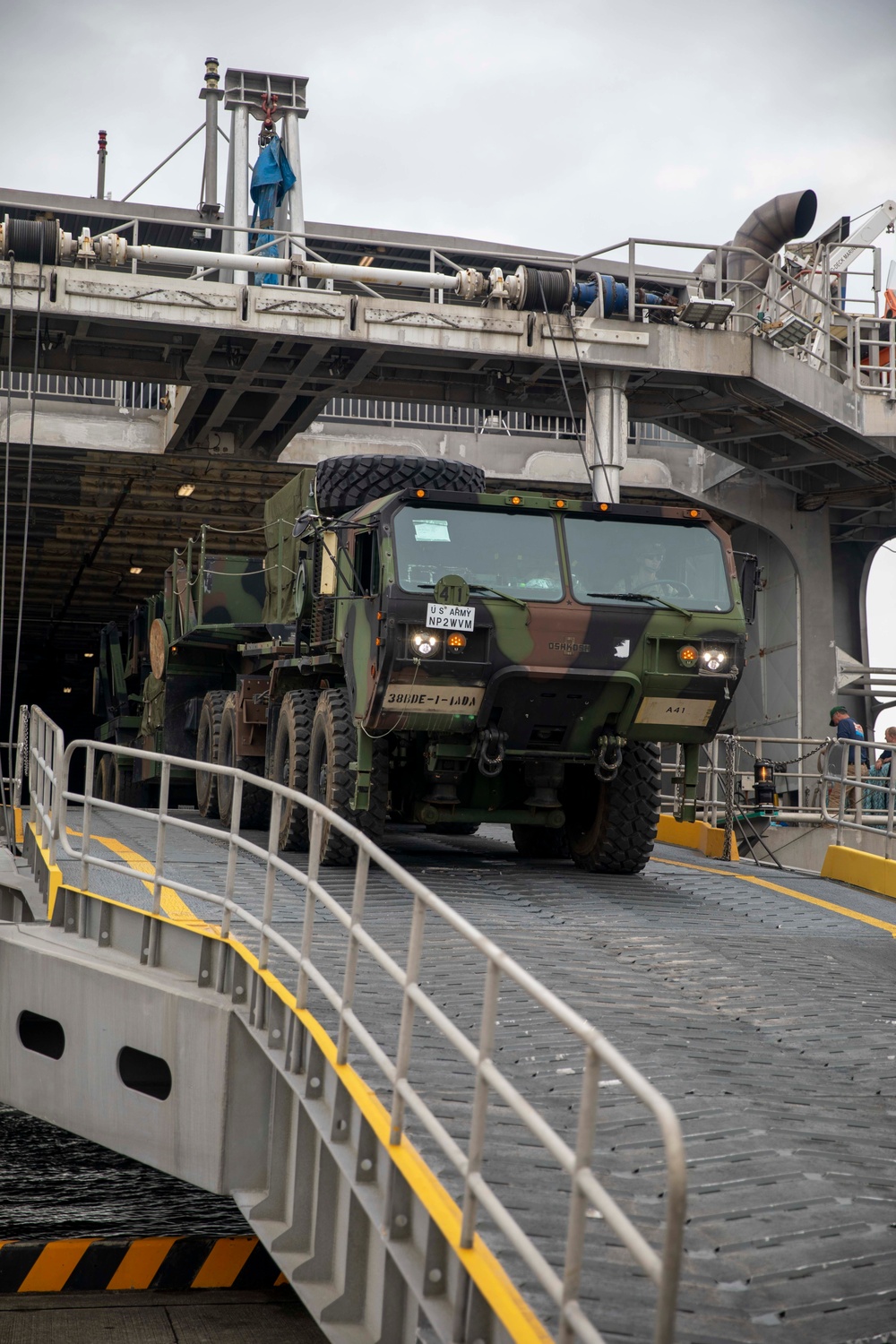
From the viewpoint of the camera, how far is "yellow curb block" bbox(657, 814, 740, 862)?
48.4ft

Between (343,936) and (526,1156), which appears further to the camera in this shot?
(343,936)

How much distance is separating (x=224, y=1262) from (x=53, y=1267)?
82 cm

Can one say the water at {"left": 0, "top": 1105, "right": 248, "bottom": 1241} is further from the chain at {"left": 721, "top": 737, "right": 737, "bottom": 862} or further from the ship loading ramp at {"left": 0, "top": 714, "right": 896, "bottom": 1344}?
the chain at {"left": 721, "top": 737, "right": 737, "bottom": 862}

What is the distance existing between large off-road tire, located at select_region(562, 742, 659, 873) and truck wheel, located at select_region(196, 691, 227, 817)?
4.56 meters

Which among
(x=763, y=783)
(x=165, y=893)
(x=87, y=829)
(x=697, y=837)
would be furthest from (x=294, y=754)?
(x=763, y=783)

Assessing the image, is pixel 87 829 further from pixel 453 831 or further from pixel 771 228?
pixel 771 228

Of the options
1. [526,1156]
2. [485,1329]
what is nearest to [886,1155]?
[526,1156]

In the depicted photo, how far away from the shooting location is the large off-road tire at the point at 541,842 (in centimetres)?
1186

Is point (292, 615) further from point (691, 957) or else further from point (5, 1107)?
point (691, 957)

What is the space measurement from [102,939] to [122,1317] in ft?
5.71

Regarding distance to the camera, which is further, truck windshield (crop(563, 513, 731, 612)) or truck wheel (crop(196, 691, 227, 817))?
truck wheel (crop(196, 691, 227, 817))

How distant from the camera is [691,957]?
772 cm

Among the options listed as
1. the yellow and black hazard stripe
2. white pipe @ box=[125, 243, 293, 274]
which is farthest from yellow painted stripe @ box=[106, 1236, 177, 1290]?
white pipe @ box=[125, 243, 293, 274]

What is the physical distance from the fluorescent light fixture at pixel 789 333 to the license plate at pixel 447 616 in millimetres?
13130
